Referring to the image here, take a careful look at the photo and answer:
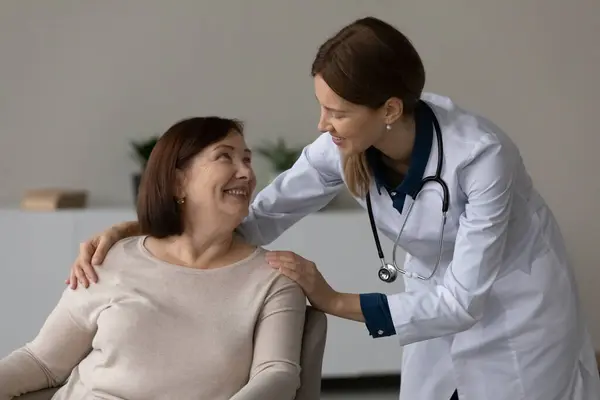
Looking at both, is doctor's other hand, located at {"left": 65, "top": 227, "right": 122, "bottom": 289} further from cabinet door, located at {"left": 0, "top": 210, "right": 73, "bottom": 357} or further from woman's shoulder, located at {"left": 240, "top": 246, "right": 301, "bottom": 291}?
cabinet door, located at {"left": 0, "top": 210, "right": 73, "bottom": 357}

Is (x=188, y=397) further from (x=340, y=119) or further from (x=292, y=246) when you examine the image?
(x=292, y=246)

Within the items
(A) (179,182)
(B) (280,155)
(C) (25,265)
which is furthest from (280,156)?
(A) (179,182)

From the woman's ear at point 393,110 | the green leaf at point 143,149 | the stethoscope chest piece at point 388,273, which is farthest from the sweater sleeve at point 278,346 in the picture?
the green leaf at point 143,149

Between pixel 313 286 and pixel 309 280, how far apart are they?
2 centimetres

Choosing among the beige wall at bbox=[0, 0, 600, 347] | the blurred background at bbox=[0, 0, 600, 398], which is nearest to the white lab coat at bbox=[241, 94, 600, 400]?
the blurred background at bbox=[0, 0, 600, 398]

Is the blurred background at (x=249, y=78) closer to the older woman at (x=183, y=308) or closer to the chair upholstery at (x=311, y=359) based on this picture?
the older woman at (x=183, y=308)

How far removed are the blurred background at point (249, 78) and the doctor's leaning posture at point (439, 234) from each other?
4.92 ft

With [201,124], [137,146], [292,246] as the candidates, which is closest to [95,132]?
[137,146]

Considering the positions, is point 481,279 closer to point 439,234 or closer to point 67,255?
point 439,234

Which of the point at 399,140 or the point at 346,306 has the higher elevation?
the point at 399,140

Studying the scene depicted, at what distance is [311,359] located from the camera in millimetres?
1518

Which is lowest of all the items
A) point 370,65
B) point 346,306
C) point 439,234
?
point 346,306

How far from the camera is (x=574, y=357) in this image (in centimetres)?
157

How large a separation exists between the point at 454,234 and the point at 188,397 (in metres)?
0.62
